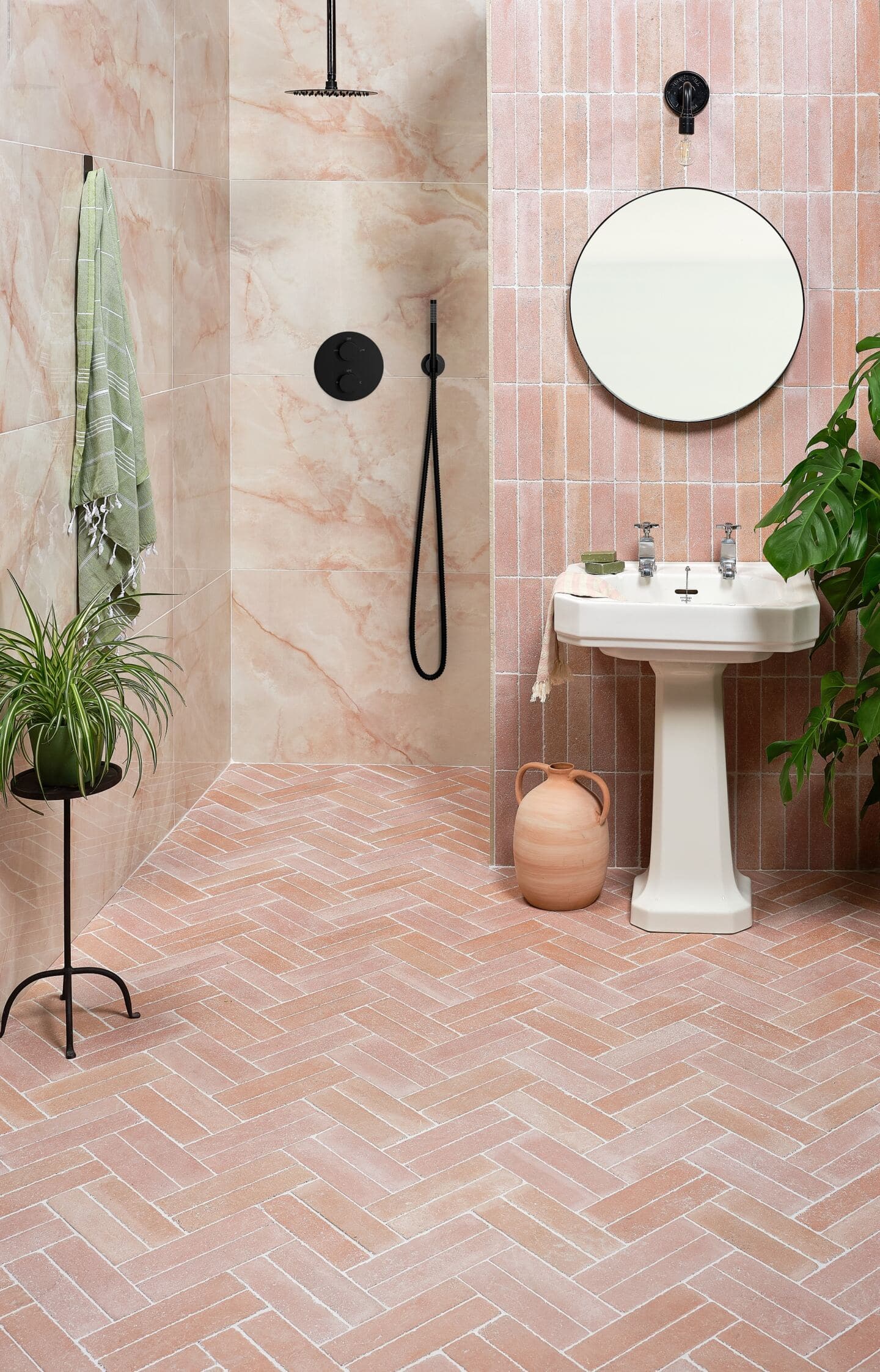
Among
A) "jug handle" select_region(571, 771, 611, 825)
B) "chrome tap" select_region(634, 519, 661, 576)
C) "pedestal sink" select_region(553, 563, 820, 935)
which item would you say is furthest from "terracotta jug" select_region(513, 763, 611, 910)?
"chrome tap" select_region(634, 519, 661, 576)

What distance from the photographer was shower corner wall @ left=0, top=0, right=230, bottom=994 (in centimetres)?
304

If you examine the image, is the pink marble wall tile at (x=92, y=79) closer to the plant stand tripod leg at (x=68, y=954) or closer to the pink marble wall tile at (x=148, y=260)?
the pink marble wall tile at (x=148, y=260)

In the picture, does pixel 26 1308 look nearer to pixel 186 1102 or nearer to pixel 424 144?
pixel 186 1102

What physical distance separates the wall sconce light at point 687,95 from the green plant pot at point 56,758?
2.27 m

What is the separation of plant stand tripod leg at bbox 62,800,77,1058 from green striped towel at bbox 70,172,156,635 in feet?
1.90

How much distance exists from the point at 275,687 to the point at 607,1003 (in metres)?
2.16

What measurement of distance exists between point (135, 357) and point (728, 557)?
167cm

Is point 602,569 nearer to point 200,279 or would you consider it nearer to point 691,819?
point 691,819

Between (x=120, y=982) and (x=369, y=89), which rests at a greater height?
(x=369, y=89)

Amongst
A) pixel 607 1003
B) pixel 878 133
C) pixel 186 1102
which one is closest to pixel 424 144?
pixel 878 133

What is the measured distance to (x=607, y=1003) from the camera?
3.12 metres

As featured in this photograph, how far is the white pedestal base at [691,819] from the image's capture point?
3.53m

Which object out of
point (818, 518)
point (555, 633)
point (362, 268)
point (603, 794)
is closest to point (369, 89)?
point (362, 268)

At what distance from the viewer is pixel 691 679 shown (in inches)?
138
